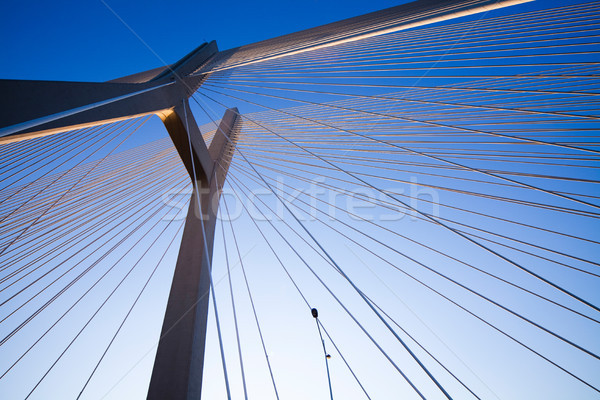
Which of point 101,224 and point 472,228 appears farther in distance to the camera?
point 101,224

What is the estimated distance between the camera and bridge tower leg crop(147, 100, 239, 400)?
3.00 meters

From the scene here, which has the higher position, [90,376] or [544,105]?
[544,105]

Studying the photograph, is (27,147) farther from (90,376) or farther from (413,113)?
(413,113)

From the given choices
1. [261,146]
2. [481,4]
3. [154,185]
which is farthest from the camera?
[154,185]

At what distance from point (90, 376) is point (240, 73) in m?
3.91

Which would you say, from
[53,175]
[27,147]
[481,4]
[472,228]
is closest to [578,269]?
[472,228]

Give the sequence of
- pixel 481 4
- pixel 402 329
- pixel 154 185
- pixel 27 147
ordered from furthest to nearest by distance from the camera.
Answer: pixel 154 185 → pixel 27 147 → pixel 481 4 → pixel 402 329

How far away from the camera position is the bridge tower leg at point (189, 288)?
300cm

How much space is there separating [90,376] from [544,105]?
4735mm

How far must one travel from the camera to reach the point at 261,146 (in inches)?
164

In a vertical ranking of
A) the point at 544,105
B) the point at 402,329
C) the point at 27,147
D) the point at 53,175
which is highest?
the point at 53,175

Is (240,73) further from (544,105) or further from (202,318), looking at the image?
(544,105)

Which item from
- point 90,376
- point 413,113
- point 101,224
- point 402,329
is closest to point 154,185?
point 101,224

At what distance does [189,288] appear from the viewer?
360 cm
